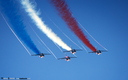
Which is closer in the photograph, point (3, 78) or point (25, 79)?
point (3, 78)

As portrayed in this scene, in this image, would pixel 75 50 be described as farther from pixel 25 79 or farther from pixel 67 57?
pixel 25 79

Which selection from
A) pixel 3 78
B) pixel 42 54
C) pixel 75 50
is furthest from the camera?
pixel 3 78

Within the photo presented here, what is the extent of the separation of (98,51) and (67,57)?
7651 mm

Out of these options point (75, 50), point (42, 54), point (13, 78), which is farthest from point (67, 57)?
point (13, 78)

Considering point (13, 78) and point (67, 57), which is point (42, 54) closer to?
point (67, 57)

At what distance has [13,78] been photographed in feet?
177

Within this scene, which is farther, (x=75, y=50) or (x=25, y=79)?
(x=25, y=79)

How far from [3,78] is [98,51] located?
2150 centimetres

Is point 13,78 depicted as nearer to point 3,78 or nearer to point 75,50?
point 3,78

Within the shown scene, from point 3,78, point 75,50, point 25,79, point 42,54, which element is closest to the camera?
point 42,54

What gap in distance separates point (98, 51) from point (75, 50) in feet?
15.5

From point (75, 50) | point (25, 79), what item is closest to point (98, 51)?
point (75, 50)

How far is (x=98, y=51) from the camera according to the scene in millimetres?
49188

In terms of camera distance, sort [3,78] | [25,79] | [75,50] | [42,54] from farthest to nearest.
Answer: [25,79], [3,78], [75,50], [42,54]
